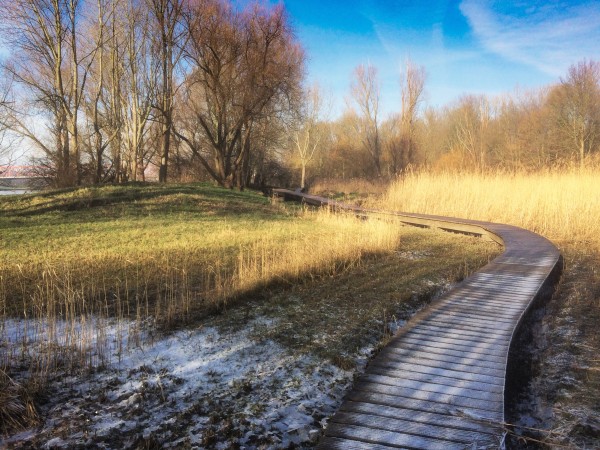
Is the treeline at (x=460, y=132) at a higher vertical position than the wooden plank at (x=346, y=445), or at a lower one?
higher

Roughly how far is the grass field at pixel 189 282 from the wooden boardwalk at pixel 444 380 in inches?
19.2

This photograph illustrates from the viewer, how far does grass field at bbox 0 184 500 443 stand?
11.2 ft

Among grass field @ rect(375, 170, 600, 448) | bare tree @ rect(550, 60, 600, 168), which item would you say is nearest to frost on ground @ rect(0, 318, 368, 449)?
grass field @ rect(375, 170, 600, 448)

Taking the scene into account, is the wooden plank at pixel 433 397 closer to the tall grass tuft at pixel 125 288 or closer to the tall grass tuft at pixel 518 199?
the tall grass tuft at pixel 125 288

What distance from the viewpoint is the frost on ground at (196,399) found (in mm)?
2309

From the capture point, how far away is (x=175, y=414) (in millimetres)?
2529

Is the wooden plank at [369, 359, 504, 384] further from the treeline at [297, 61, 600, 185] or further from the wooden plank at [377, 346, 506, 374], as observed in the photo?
the treeline at [297, 61, 600, 185]

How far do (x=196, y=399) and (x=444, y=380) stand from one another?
1.66 metres

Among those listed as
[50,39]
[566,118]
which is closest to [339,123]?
[566,118]

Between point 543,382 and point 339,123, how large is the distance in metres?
42.4

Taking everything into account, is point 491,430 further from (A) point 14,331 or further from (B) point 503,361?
(A) point 14,331

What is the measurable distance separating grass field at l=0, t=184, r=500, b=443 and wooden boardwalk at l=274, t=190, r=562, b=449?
49 cm

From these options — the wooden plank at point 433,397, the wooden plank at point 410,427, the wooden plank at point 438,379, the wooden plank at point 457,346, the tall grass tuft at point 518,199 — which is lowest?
the wooden plank at point 410,427

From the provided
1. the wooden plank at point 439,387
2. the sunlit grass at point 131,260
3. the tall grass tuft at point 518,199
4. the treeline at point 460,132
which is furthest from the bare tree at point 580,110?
the wooden plank at point 439,387
